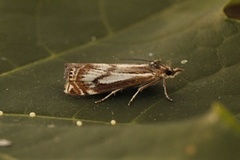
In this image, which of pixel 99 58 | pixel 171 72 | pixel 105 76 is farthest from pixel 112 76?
pixel 171 72

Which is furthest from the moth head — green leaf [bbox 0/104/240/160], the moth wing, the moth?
green leaf [bbox 0/104/240/160]

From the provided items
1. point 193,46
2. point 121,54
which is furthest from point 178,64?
point 121,54

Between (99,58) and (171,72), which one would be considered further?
(99,58)

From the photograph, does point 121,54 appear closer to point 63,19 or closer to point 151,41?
point 151,41

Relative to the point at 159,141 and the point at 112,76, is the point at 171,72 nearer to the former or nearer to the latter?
the point at 112,76

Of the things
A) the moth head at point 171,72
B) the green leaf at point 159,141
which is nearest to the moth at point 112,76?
the moth head at point 171,72

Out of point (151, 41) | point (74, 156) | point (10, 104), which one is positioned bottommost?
point (74, 156)

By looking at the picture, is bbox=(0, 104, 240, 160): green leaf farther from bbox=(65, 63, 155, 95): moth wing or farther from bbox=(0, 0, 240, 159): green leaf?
bbox=(65, 63, 155, 95): moth wing
